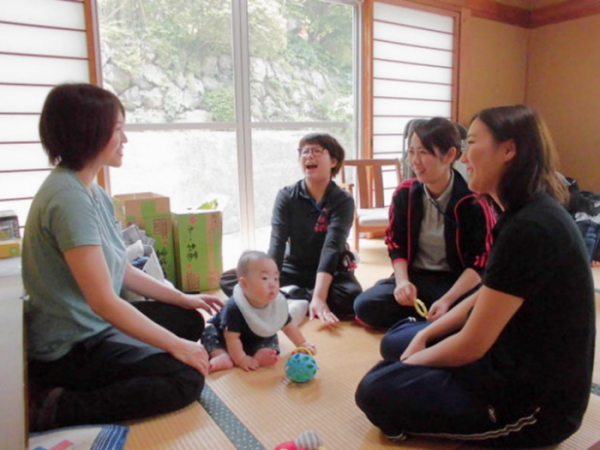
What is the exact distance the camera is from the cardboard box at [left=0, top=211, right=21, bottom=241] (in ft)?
7.89

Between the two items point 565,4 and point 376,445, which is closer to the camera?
point 376,445

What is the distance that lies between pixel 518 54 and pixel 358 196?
2668 mm

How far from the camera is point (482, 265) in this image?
76.3 inches

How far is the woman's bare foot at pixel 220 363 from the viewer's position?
6.00 feet

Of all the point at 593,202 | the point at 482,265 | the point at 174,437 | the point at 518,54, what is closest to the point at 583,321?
the point at 482,265

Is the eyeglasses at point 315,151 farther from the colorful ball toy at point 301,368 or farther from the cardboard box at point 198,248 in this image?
the colorful ball toy at point 301,368

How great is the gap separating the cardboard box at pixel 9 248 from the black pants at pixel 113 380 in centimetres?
112

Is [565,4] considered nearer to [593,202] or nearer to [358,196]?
[593,202]

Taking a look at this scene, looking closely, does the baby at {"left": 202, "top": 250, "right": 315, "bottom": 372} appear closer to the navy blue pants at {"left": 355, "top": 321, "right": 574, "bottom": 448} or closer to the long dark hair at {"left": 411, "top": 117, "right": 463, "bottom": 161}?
the navy blue pants at {"left": 355, "top": 321, "right": 574, "bottom": 448}

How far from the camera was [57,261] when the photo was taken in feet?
4.52

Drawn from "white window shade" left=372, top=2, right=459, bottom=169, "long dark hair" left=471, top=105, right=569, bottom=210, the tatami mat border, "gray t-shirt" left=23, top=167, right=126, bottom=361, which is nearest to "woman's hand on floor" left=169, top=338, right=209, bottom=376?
the tatami mat border

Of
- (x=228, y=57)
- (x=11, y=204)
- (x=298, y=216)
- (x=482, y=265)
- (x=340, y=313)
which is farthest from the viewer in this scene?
(x=228, y=57)

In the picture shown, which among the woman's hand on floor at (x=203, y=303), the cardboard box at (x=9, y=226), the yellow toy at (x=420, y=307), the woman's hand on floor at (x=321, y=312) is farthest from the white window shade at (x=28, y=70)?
the yellow toy at (x=420, y=307)

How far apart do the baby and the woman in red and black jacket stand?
45 centimetres
